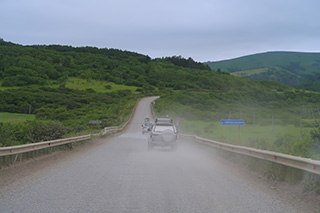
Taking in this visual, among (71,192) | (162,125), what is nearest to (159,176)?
(71,192)

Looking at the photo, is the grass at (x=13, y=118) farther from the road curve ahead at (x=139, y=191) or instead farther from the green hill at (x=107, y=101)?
the road curve ahead at (x=139, y=191)

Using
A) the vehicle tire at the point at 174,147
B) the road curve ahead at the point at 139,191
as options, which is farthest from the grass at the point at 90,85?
the road curve ahead at the point at 139,191

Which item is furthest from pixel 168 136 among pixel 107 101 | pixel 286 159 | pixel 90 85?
pixel 90 85

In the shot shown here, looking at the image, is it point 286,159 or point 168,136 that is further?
point 168,136

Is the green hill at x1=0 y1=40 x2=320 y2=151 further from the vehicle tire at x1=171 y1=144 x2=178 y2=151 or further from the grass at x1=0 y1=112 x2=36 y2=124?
the vehicle tire at x1=171 y1=144 x2=178 y2=151

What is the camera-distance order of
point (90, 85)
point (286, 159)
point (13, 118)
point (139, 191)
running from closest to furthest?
point (139, 191) → point (286, 159) → point (13, 118) → point (90, 85)

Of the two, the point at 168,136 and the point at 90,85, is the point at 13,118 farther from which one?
the point at 90,85

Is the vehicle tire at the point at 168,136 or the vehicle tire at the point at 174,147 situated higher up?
the vehicle tire at the point at 168,136

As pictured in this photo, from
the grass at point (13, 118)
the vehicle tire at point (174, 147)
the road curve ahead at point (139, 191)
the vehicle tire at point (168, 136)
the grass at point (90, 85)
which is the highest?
the grass at point (90, 85)

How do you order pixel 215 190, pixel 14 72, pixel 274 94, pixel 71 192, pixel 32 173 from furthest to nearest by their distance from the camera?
pixel 14 72 < pixel 274 94 < pixel 32 173 < pixel 215 190 < pixel 71 192

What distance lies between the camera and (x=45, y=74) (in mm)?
191375

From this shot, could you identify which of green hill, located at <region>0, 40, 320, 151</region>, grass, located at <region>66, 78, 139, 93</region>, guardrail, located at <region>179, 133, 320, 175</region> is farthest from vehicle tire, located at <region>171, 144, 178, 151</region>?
grass, located at <region>66, 78, 139, 93</region>

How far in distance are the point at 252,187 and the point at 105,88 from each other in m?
164

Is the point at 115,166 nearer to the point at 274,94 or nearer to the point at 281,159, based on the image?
the point at 281,159
